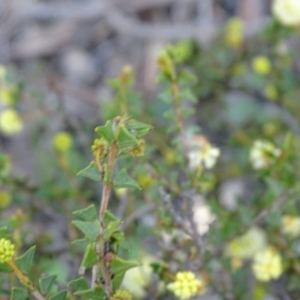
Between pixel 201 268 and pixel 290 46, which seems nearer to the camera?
pixel 201 268

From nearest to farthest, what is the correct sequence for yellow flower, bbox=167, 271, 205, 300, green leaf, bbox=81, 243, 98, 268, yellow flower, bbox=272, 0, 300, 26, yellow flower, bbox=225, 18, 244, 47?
green leaf, bbox=81, 243, 98, 268 → yellow flower, bbox=167, 271, 205, 300 → yellow flower, bbox=272, 0, 300, 26 → yellow flower, bbox=225, 18, 244, 47

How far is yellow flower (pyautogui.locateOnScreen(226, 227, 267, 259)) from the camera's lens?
1518 millimetres

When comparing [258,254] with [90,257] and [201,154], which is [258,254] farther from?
[90,257]

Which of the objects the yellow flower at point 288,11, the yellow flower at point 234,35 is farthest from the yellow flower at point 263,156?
the yellow flower at point 234,35

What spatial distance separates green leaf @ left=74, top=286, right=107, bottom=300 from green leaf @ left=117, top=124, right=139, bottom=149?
0.67 ft

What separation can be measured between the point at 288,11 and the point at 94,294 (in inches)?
45.5

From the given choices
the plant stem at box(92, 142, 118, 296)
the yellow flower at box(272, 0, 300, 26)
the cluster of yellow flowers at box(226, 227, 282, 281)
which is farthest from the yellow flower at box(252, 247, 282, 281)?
the yellow flower at box(272, 0, 300, 26)

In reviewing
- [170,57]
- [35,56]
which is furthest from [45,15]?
[170,57]

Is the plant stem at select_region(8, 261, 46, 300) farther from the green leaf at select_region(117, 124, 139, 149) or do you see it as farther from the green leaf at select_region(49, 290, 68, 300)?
the green leaf at select_region(117, 124, 139, 149)

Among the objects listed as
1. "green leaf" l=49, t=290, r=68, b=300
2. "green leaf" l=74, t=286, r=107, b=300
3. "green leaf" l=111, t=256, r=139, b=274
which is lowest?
"green leaf" l=49, t=290, r=68, b=300

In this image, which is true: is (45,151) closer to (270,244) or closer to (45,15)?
(45,15)

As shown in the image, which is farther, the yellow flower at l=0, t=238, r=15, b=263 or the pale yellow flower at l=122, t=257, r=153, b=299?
the pale yellow flower at l=122, t=257, r=153, b=299

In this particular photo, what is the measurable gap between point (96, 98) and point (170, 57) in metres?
1.22

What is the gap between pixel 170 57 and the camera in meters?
1.30
